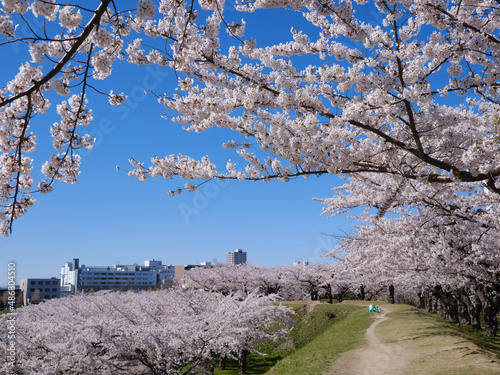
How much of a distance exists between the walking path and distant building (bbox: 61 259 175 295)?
128702mm

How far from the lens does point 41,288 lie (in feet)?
326

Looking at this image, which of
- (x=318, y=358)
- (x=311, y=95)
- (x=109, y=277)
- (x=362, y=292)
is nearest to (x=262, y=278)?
(x=362, y=292)

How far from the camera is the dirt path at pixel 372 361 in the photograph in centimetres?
1116

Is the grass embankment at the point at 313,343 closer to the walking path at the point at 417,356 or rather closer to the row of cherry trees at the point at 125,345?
the walking path at the point at 417,356

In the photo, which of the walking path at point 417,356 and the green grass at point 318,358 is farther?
the green grass at point 318,358

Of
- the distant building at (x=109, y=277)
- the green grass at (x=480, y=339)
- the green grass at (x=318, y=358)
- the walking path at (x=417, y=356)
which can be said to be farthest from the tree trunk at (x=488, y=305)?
the distant building at (x=109, y=277)

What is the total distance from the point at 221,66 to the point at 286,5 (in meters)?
1.46

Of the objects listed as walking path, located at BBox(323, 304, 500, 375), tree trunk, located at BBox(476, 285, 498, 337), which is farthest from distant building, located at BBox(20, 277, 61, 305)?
tree trunk, located at BBox(476, 285, 498, 337)

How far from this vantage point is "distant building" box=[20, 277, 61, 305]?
96438 mm

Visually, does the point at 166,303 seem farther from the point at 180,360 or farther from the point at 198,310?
the point at 180,360

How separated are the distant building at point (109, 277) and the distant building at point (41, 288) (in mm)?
31356

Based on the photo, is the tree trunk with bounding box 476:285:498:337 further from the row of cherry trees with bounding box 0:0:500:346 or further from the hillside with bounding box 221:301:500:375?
the row of cherry trees with bounding box 0:0:500:346

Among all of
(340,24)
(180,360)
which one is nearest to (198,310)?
(180,360)

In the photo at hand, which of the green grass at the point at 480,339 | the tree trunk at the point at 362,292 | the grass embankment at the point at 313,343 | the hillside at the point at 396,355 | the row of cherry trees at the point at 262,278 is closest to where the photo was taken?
the hillside at the point at 396,355
